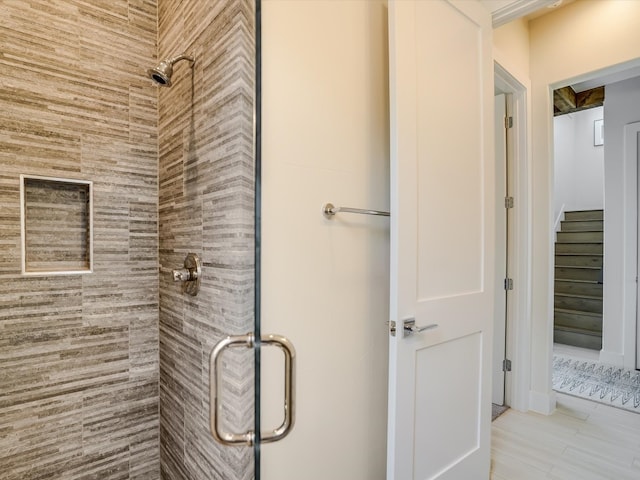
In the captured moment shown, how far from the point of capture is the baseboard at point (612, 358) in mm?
3256

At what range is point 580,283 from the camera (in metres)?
4.28

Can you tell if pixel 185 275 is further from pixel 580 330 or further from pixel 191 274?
pixel 580 330

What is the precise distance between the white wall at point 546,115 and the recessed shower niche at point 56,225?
2.71 metres

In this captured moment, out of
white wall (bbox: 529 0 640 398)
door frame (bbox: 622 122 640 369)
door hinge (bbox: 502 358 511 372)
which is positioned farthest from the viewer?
door frame (bbox: 622 122 640 369)

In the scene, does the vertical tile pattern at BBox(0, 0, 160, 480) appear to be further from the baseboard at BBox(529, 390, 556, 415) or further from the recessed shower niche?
the baseboard at BBox(529, 390, 556, 415)

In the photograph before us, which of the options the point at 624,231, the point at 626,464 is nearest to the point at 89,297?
the point at 626,464

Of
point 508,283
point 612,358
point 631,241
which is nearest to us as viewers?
point 508,283

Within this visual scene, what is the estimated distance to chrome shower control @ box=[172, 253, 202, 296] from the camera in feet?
3.92

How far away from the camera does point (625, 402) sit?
2500 mm

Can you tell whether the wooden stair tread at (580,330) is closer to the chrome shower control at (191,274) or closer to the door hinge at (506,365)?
the door hinge at (506,365)

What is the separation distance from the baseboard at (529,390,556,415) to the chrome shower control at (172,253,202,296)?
2.49 meters

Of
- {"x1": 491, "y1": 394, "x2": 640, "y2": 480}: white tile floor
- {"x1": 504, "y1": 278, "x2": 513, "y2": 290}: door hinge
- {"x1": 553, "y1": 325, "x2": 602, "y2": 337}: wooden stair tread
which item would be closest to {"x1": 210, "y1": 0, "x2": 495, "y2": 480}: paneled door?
{"x1": 491, "y1": 394, "x2": 640, "y2": 480}: white tile floor

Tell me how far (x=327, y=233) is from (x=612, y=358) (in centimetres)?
376

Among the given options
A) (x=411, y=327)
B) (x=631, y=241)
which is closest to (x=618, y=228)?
(x=631, y=241)
